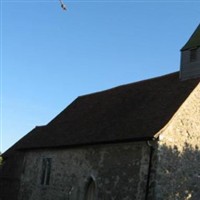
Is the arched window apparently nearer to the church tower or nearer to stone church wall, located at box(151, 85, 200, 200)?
stone church wall, located at box(151, 85, 200, 200)

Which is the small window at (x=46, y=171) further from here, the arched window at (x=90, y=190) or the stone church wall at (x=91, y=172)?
the arched window at (x=90, y=190)

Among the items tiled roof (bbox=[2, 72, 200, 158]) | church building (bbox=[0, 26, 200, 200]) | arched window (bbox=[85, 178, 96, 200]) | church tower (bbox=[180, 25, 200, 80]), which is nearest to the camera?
church building (bbox=[0, 26, 200, 200])

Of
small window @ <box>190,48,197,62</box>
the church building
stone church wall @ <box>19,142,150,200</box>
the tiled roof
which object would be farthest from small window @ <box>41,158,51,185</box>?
small window @ <box>190,48,197,62</box>

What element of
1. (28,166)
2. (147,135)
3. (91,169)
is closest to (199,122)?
(147,135)

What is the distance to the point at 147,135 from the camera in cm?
1812

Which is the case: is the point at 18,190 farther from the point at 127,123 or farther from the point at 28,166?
the point at 127,123

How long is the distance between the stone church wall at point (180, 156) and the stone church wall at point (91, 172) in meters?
0.71

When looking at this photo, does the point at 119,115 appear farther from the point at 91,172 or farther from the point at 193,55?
the point at 193,55

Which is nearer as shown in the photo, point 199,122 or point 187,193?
point 187,193

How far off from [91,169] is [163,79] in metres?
7.06

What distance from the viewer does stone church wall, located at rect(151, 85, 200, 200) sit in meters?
17.8

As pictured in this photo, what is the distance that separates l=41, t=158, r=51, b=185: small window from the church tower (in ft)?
31.2

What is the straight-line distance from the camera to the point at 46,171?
25.0 meters

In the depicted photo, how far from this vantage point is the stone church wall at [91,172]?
18531 mm
